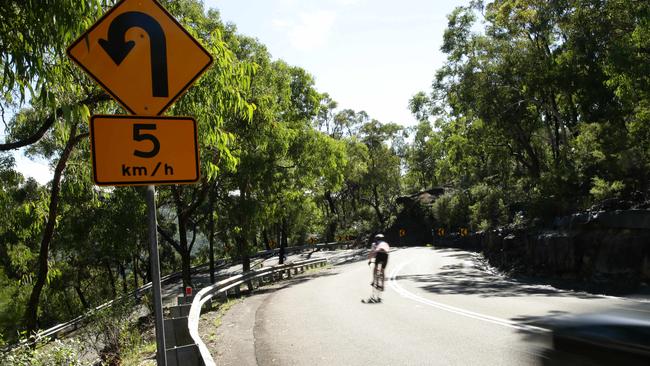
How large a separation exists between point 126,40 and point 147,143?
0.76 meters

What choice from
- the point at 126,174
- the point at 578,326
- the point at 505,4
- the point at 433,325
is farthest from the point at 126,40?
the point at 505,4

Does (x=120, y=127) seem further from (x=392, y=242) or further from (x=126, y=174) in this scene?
(x=392, y=242)

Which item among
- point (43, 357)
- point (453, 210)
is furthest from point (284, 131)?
point (453, 210)

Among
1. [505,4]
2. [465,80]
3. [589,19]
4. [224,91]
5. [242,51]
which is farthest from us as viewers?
→ [465,80]

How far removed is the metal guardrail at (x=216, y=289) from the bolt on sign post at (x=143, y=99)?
85.0 inches

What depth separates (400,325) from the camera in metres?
9.70

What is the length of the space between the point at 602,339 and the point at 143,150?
4432mm

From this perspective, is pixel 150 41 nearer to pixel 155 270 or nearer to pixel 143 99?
pixel 143 99

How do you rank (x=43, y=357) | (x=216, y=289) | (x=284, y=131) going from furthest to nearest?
(x=284, y=131), (x=216, y=289), (x=43, y=357)

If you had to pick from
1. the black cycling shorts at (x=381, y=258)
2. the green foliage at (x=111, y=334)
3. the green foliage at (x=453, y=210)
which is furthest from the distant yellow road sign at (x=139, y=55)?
the green foliage at (x=453, y=210)

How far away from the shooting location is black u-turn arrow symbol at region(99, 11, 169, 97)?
3459 mm

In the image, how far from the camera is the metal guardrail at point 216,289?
18.1 ft

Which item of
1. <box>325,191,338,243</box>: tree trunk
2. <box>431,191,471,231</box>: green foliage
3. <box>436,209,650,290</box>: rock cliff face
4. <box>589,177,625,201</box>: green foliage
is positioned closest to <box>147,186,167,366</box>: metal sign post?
<box>436,209,650,290</box>: rock cliff face

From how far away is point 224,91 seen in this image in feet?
20.7
